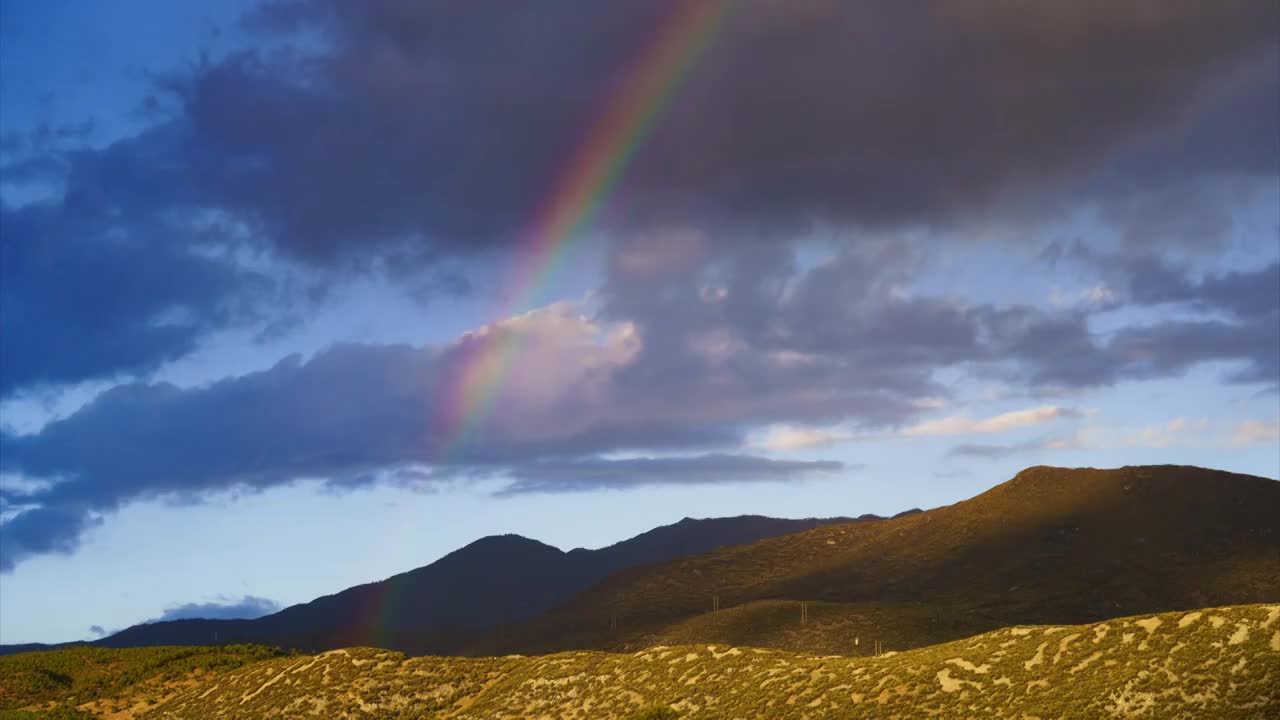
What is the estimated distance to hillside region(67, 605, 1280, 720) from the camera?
49.9 meters

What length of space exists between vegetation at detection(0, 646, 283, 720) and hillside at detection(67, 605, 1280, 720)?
4.13 meters

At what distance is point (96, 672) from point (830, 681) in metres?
49.0

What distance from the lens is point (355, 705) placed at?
6700 cm

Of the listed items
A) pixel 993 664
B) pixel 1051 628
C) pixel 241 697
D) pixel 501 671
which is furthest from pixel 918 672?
pixel 241 697

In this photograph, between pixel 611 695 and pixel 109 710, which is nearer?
pixel 611 695

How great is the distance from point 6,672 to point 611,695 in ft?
146

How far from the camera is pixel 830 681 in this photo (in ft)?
190

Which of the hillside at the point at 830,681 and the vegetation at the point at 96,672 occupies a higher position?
the vegetation at the point at 96,672

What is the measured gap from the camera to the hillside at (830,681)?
49.9 metres

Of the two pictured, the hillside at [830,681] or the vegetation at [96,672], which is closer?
the hillside at [830,681]

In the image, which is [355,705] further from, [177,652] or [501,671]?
[177,652]

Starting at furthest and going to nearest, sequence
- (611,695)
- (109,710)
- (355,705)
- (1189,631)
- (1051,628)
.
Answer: (109,710) → (355,705) → (611,695) → (1051,628) → (1189,631)

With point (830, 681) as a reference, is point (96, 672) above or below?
above

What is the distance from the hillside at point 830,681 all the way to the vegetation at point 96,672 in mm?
4135
